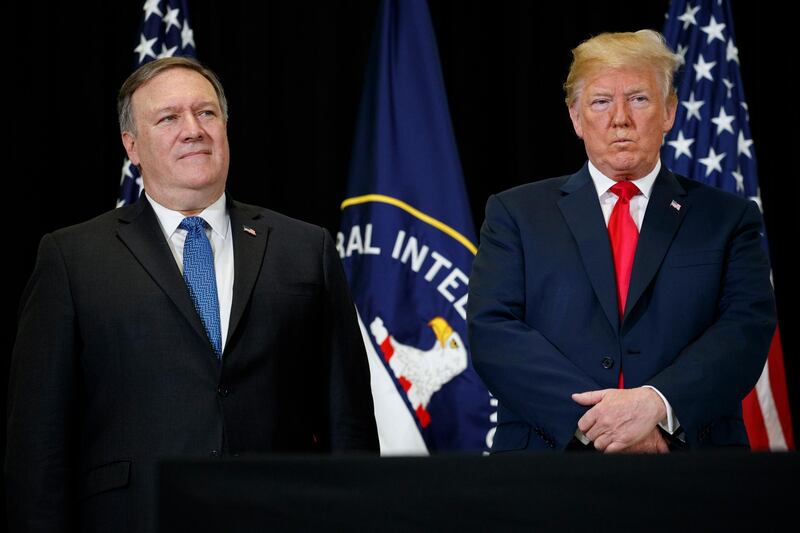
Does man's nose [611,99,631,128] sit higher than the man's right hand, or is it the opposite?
man's nose [611,99,631,128]

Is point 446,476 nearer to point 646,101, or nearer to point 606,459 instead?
point 606,459

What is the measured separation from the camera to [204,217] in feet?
8.39

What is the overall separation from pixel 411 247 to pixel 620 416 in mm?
1703

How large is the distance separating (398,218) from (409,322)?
366 mm

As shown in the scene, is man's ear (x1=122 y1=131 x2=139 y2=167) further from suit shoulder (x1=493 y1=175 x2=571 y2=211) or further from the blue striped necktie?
suit shoulder (x1=493 y1=175 x2=571 y2=211)

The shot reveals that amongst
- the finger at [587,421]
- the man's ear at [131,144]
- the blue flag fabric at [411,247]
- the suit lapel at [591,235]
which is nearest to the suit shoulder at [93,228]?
the man's ear at [131,144]

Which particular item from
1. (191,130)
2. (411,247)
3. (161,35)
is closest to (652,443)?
(191,130)

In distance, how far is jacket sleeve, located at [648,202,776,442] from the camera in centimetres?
228

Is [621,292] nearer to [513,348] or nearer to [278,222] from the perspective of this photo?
[513,348]

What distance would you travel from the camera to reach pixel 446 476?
3.73ft

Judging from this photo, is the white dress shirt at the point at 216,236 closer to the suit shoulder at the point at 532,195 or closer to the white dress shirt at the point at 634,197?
the suit shoulder at the point at 532,195

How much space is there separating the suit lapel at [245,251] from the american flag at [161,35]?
1329 mm

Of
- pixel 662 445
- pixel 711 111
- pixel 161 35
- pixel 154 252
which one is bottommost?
pixel 662 445

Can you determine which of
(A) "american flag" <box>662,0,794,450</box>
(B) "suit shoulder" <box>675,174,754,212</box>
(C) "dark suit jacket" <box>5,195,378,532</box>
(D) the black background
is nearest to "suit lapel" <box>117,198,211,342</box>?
(C) "dark suit jacket" <box>5,195,378,532</box>
